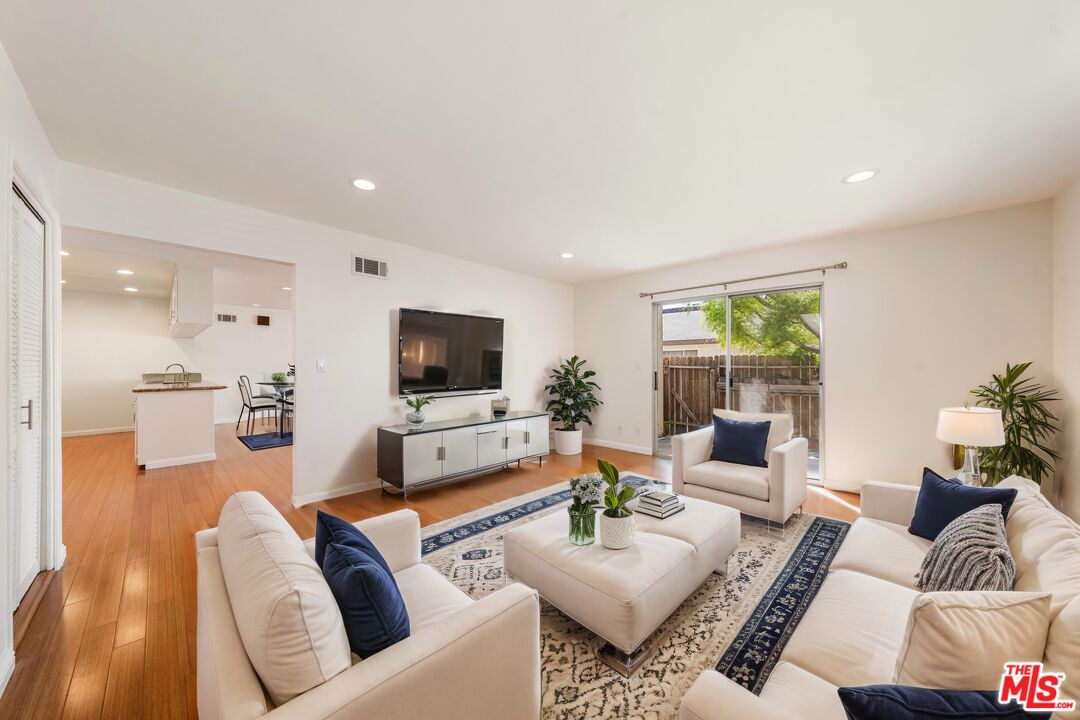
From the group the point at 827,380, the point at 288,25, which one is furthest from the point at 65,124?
the point at 827,380

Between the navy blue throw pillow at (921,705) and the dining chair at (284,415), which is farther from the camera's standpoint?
the dining chair at (284,415)

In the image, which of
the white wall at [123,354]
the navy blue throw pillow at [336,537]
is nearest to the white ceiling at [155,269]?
the white wall at [123,354]

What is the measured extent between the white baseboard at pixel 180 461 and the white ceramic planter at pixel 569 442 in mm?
4434

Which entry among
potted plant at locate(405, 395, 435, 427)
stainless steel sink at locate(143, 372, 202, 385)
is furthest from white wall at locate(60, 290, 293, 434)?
potted plant at locate(405, 395, 435, 427)

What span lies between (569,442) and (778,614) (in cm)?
372

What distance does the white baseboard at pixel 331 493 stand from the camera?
145 inches

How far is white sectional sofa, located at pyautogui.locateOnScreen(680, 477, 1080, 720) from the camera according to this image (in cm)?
91

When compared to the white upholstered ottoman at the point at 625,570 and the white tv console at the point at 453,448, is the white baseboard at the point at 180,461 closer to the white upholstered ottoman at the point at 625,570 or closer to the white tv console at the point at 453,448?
the white tv console at the point at 453,448

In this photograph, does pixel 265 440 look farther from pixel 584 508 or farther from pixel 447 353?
pixel 584 508

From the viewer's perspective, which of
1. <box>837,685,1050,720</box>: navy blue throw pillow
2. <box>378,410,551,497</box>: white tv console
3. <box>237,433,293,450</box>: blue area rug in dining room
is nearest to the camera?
<box>837,685,1050,720</box>: navy blue throw pillow

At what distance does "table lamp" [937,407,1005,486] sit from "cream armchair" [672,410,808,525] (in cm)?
87

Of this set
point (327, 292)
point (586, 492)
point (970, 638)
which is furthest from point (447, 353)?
point (970, 638)

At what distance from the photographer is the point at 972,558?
4.37 ft

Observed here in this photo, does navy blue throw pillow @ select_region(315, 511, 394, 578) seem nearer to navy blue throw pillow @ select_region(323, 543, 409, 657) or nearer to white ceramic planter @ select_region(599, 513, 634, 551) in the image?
navy blue throw pillow @ select_region(323, 543, 409, 657)
